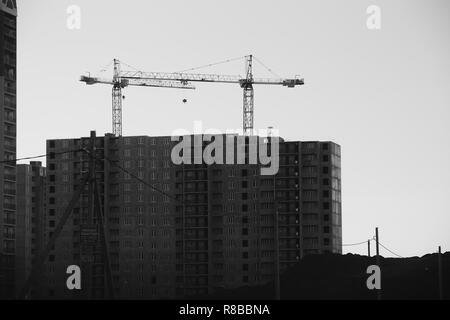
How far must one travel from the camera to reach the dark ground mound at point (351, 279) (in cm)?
14300

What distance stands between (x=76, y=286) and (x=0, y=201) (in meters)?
21.5

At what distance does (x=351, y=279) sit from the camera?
162 metres

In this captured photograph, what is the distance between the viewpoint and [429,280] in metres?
146

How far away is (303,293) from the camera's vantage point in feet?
508

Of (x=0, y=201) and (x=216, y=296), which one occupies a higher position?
(x=0, y=201)

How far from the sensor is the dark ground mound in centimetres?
14300
